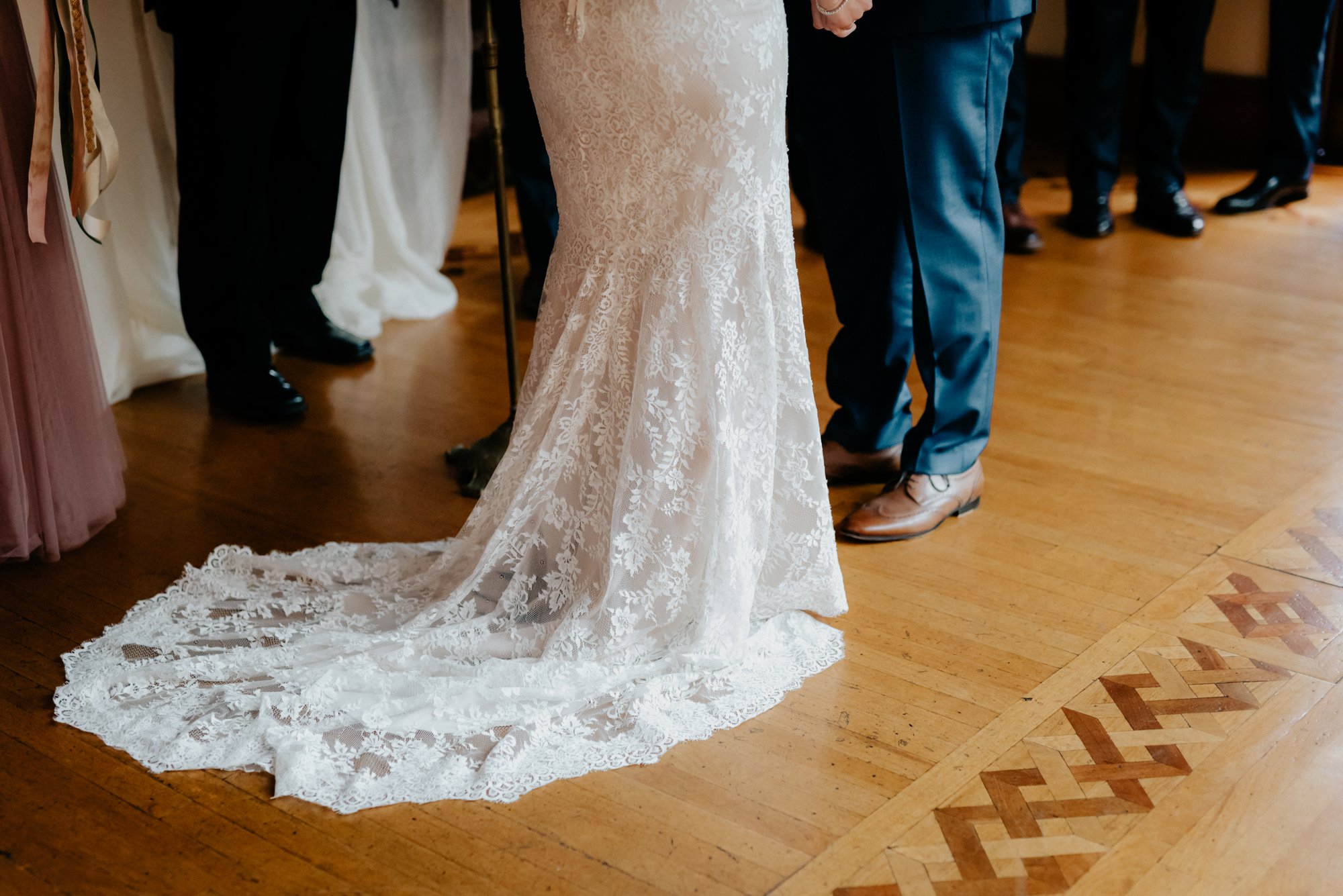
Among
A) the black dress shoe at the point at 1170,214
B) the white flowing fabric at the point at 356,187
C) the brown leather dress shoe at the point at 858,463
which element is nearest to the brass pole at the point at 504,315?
the brown leather dress shoe at the point at 858,463

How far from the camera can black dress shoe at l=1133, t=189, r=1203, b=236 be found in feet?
13.9

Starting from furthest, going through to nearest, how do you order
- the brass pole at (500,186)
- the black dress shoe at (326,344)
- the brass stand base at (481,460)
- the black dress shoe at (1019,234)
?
the black dress shoe at (1019,234)
the black dress shoe at (326,344)
the brass stand base at (481,460)
the brass pole at (500,186)

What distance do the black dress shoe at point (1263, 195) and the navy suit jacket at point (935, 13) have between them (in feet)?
8.36

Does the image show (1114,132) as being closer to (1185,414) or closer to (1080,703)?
(1185,414)

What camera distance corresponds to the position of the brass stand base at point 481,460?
2678 millimetres

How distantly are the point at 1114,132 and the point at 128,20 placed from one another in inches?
115

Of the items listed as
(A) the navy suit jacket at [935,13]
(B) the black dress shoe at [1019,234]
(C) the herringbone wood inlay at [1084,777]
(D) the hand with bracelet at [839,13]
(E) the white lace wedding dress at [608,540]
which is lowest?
(B) the black dress shoe at [1019,234]

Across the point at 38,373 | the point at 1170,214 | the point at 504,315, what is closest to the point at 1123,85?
the point at 1170,214

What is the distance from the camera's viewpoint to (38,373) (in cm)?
237

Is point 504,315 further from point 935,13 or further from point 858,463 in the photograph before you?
point 935,13

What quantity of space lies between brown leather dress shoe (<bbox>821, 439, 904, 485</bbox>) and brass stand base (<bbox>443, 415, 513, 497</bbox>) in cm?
64

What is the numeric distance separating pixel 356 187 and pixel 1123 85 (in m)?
2.39

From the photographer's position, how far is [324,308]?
3.58 metres

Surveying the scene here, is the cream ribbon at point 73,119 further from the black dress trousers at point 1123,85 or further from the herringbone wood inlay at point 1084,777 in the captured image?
the black dress trousers at point 1123,85
